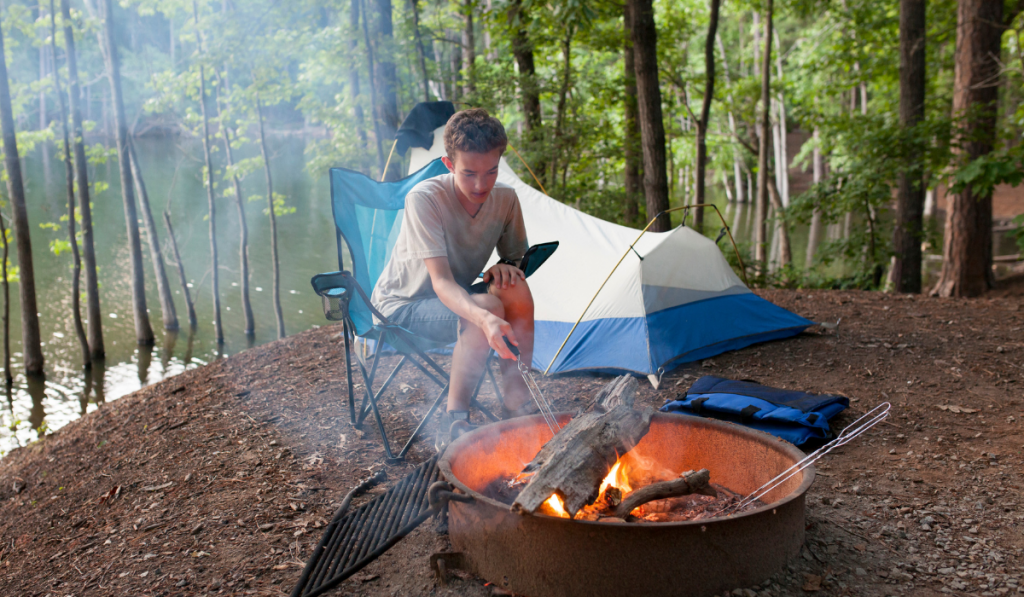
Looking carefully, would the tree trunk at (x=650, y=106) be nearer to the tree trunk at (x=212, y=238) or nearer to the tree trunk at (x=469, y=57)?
the tree trunk at (x=469, y=57)

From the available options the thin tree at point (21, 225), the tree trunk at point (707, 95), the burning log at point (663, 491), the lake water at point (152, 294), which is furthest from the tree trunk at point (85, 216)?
the burning log at point (663, 491)

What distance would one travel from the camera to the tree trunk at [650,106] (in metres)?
4.46

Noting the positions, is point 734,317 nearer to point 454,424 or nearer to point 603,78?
point 454,424

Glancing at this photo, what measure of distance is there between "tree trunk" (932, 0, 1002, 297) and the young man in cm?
→ 466

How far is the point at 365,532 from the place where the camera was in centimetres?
162

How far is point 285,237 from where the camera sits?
15.3m

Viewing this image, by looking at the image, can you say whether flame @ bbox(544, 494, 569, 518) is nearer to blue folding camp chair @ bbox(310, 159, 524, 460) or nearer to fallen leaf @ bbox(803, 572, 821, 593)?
fallen leaf @ bbox(803, 572, 821, 593)

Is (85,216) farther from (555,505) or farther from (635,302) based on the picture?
(555,505)

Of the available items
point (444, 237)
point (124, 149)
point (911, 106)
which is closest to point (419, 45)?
point (124, 149)

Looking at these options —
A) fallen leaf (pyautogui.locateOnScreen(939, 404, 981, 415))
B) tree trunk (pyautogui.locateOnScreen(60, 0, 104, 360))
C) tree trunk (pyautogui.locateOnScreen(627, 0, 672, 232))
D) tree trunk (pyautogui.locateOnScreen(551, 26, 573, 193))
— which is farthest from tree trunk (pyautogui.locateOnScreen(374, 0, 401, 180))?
fallen leaf (pyautogui.locateOnScreen(939, 404, 981, 415))

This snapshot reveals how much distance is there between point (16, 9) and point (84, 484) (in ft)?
26.7

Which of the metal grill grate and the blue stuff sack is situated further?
the blue stuff sack

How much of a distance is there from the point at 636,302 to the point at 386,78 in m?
5.57

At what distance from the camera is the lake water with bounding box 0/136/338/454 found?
25.6 feet
